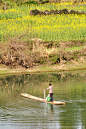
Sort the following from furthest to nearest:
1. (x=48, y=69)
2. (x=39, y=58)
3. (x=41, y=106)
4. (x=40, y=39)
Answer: (x=40, y=39), (x=39, y=58), (x=48, y=69), (x=41, y=106)

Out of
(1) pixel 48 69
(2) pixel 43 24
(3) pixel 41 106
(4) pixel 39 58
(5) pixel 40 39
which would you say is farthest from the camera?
(2) pixel 43 24

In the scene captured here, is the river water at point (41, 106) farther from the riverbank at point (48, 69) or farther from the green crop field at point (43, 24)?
the green crop field at point (43, 24)

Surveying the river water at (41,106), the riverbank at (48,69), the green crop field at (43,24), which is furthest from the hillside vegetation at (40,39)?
the river water at (41,106)

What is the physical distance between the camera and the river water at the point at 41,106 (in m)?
16.4

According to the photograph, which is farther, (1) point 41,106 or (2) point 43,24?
(2) point 43,24

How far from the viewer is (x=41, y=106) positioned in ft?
68.5

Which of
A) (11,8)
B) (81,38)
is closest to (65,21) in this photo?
(81,38)

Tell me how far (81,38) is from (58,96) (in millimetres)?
27259

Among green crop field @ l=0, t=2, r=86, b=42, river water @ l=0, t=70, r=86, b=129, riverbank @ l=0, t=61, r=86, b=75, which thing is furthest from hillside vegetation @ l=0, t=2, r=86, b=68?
river water @ l=0, t=70, r=86, b=129

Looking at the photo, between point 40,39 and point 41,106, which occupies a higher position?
point 40,39

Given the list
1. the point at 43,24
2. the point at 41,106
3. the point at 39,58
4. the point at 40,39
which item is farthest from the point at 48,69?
the point at 41,106

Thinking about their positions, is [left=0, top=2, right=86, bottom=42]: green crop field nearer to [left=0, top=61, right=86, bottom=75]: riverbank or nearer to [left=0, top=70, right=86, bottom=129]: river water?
[left=0, top=61, right=86, bottom=75]: riverbank

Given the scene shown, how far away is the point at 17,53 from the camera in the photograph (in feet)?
139

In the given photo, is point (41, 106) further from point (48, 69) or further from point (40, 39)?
point (40, 39)
